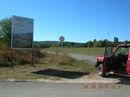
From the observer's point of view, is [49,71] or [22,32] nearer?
[49,71]

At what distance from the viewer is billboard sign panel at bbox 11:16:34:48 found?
76.2 ft

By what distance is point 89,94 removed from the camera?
38.8 ft

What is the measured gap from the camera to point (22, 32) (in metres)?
24.0

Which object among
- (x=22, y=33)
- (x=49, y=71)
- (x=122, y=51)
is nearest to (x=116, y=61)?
(x=122, y=51)

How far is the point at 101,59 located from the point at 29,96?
751 centimetres

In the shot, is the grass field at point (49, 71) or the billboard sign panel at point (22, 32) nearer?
the grass field at point (49, 71)

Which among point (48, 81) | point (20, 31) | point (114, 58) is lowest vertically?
point (48, 81)

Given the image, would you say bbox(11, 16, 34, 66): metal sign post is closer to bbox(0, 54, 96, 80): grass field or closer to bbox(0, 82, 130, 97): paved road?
bbox(0, 54, 96, 80): grass field

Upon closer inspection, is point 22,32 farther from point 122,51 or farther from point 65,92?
point 65,92

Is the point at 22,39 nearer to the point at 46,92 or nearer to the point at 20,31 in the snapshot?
the point at 20,31

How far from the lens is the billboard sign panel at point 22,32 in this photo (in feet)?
76.2

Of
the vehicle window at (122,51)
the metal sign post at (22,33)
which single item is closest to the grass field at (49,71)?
the metal sign post at (22,33)

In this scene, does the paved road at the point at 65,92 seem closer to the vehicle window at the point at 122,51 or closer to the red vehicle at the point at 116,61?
the red vehicle at the point at 116,61

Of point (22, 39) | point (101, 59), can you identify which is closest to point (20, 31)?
point (22, 39)
